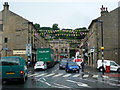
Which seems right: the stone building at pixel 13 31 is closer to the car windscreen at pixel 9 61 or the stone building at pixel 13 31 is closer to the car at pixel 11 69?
the car windscreen at pixel 9 61

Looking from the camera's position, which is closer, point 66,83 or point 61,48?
point 66,83

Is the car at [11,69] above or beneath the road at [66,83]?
above

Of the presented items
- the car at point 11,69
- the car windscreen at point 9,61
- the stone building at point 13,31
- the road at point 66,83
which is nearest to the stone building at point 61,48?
the stone building at point 13,31

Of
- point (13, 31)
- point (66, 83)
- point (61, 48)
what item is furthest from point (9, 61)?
point (61, 48)

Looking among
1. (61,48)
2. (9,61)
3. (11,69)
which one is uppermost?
(61,48)

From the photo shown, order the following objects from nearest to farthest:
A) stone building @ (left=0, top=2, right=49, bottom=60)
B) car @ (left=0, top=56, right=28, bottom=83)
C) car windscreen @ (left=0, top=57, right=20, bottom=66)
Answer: car @ (left=0, top=56, right=28, bottom=83) < car windscreen @ (left=0, top=57, right=20, bottom=66) < stone building @ (left=0, top=2, right=49, bottom=60)

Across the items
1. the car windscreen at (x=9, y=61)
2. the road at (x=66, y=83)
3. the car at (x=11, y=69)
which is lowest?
the road at (x=66, y=83)

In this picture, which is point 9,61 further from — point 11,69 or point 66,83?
point 66,83

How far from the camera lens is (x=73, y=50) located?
111 m

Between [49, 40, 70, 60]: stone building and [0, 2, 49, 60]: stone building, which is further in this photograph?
[49, 40, 70, 60]: stone building

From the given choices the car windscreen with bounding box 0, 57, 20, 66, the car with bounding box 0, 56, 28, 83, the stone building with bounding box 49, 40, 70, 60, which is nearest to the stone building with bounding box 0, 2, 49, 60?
the car windscreen with bounding box 0, 57, 20, 66

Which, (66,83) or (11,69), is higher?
(11,69)

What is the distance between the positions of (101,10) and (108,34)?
22.8 feet

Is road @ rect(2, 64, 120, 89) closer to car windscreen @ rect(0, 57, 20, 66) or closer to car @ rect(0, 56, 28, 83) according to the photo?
car @ rect(0, 56, 28, 83)
